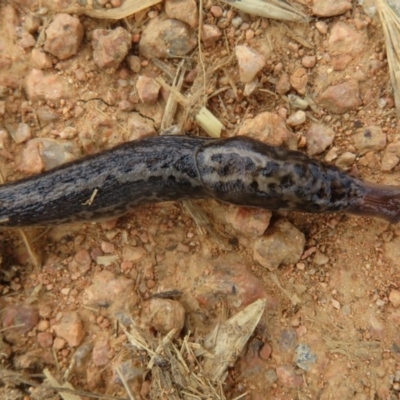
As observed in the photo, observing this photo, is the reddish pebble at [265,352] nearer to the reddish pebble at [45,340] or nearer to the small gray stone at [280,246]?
the small gray stone at [280,246]

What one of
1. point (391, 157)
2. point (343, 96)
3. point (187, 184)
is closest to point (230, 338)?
point (187, 184)

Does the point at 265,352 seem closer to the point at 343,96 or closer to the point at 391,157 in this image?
the point at 391,157

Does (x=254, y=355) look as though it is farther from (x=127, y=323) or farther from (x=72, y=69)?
(x=72, y=69)

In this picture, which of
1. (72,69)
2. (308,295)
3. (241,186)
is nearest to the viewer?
(241,186)

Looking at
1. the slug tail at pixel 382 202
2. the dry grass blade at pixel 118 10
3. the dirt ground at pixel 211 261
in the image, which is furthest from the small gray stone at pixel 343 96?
the dry grass blade at pixel 118 10

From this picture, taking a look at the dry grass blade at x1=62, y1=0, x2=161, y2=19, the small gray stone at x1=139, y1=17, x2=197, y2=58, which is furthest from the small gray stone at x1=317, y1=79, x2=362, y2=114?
the dry grass blade at x1=62, y1=0, x2=161, y2=19

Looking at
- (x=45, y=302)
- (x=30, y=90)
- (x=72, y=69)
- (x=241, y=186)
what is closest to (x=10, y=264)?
(x=45, y=302)
